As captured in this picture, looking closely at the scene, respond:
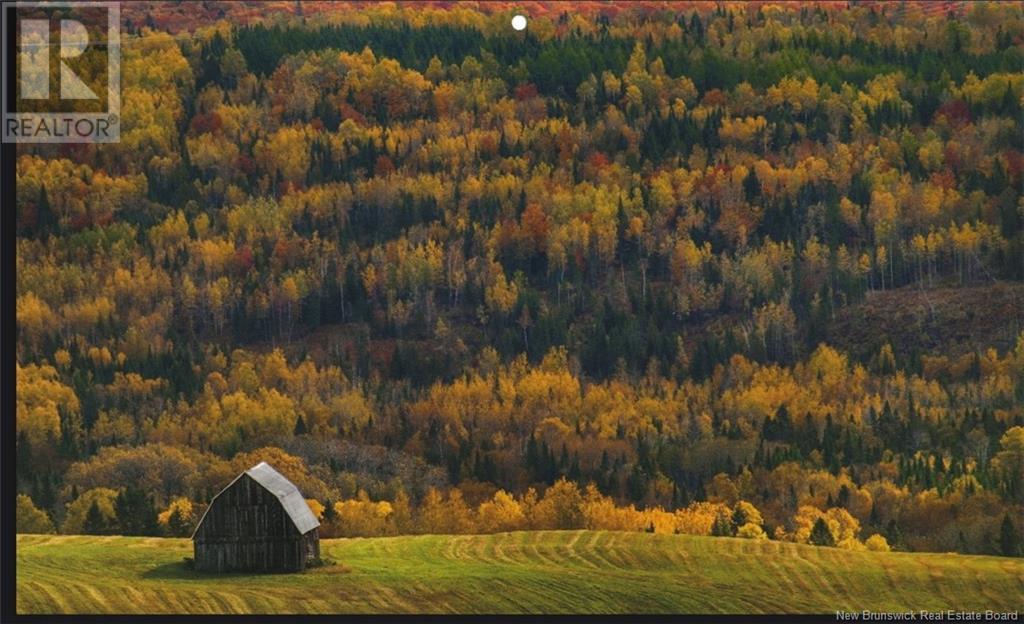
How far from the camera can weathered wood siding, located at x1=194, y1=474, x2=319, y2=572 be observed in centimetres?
11794

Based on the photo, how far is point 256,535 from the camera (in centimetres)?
11888

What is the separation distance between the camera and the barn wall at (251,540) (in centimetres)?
11794

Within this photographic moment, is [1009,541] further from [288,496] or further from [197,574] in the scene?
[197,574]

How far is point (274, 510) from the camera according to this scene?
11994 centimetres

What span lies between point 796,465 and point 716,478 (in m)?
7.98

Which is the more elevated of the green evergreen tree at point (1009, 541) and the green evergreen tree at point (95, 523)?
the green evergreen tree at point (95, 523)

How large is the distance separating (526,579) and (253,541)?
16905 mm

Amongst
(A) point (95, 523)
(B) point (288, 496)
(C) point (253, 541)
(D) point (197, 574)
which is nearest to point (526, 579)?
(B) point (288, 496)

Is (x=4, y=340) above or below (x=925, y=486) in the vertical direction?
above

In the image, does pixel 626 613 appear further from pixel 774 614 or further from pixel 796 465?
pixel 796 465

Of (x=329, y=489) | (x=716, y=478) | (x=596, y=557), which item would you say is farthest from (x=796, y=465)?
(x=596, y=557)

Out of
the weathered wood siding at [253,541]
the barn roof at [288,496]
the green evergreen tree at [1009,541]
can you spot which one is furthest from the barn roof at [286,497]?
the green evergreen tree at [1009,541]

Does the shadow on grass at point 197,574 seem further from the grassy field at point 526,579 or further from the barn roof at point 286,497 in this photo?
the barn roof at point 286,497

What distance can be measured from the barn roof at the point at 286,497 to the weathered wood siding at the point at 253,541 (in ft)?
1.15
